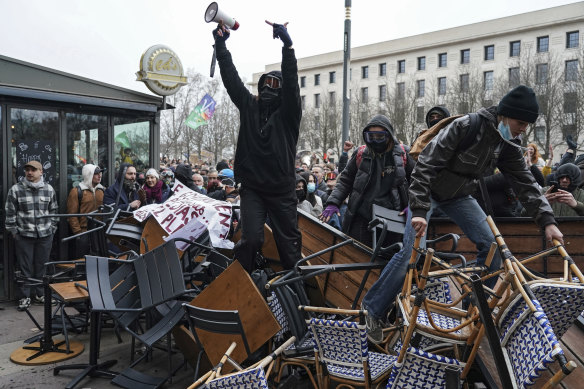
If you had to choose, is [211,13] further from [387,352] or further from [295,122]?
[387,352]

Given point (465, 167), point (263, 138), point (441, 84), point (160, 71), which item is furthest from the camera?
point (441, 84)

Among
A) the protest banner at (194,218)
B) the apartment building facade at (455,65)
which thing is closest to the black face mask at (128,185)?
the protest banner at (194,218)

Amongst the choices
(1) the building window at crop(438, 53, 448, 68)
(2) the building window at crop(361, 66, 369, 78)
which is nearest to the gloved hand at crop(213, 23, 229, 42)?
(1) the building window at crop(438, 53, 448, 68)

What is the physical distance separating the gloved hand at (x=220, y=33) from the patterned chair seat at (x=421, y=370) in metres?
2.98

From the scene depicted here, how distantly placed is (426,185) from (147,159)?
5940 mm

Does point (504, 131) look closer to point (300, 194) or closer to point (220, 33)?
point (220, 33)

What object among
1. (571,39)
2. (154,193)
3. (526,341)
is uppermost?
(571,39)

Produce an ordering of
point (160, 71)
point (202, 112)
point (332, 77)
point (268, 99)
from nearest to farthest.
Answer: point (268, 99) → point (160, 71) → point (202, 112) → point (332, 77)

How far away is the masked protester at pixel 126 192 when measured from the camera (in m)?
7.11

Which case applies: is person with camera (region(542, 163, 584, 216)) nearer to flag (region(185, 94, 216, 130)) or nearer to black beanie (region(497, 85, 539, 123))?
black beanie (region(497, 85, 539, 123))

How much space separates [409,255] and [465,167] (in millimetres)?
770

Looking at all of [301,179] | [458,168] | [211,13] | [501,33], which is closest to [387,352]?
[458,168]

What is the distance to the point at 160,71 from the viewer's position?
7984 millimetres

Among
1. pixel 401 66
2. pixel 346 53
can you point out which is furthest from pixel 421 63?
pixel 346 53
